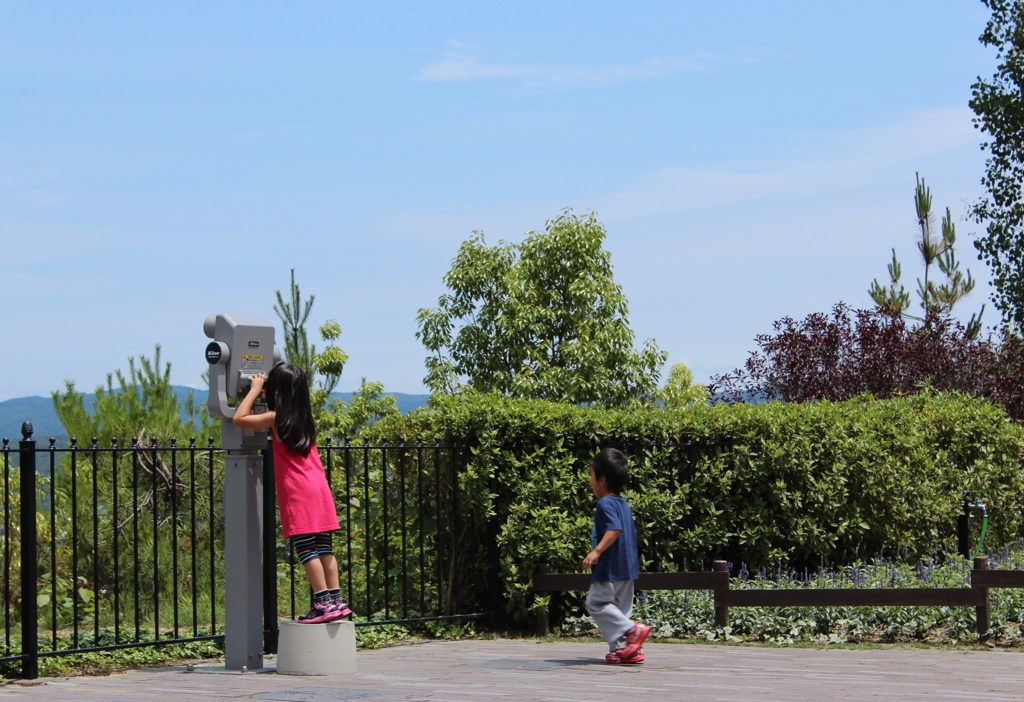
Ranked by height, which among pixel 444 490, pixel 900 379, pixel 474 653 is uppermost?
pixel 900 379

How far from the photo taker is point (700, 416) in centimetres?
1207

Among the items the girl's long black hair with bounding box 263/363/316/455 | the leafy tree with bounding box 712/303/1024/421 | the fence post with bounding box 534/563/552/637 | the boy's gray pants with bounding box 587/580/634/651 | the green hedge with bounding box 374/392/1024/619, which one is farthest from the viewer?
the leafy tree with bounding box 712/303/1024/421

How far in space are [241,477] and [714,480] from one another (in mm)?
4932

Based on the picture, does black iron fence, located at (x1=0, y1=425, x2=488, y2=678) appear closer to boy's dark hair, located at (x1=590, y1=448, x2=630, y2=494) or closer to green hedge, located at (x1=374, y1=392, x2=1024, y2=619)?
green hedge, located at (x1=374, y1=392, x2=1024, y2=619)

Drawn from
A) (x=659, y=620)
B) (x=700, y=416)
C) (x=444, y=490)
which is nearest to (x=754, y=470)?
(x=700, y=416)

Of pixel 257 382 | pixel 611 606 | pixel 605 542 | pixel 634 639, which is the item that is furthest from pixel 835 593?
pixel 257 382

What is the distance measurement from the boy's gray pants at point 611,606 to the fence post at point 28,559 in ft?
11.7

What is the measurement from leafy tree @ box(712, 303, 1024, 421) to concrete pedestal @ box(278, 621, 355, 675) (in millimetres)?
17050

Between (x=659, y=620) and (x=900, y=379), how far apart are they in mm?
15465

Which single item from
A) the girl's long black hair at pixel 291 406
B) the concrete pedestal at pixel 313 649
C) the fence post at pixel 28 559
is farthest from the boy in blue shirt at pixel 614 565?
the fence post at pixel 28 559

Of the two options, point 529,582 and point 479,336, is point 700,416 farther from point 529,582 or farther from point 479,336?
point 479,336

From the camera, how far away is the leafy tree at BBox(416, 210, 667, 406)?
27.0m

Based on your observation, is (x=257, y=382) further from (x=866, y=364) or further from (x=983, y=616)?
(x=866, y=364)

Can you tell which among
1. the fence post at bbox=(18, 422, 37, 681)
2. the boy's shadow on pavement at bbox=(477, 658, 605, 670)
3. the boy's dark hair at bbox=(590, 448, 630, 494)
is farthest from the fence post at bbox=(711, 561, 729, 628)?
the fence post at bbox=(18, 422, 37, 681)
